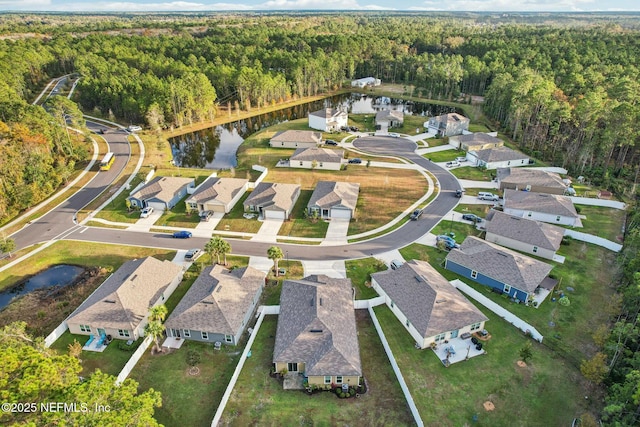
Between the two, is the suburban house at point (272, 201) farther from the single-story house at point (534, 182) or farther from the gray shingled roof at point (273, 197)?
the single-story house at point (534, 182)

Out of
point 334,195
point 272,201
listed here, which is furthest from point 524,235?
point 272,201

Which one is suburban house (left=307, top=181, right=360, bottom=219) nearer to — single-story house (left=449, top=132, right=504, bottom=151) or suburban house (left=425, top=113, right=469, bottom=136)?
single-story house (left=449, top=132, right=504, bottom=151)

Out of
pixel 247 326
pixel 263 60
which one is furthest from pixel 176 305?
pixel 263 60

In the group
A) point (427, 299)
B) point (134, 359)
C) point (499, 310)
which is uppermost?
point (427, 299)

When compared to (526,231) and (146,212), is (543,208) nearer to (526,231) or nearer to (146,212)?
(526,231)

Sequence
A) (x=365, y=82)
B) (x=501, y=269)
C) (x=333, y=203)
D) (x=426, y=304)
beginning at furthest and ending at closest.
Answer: (x=365, y=82)
(x=333, y=203)
(x=501, y=269)
(x=426, y=304)

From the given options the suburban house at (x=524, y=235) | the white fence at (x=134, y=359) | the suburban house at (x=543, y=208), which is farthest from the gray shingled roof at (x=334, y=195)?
the white fence at (x=134, y=359)
